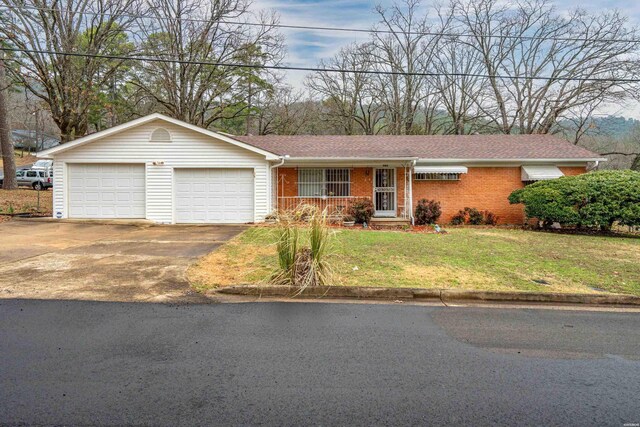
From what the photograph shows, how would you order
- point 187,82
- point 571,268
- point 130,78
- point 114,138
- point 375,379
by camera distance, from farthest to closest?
point 130,78 → point 187,82 → point 114,138 → point 571,268 → point 375,379

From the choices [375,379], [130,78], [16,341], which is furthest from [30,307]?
[130,78]

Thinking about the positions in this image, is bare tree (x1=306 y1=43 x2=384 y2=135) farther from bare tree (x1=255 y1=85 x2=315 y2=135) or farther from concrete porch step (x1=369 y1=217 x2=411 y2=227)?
concrete porch step (x1=369 y1=217 x2=411 y2=227)

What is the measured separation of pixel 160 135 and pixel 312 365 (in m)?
13.8

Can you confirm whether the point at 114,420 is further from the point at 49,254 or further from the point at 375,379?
the point at 49,254

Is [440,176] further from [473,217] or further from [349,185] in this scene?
[349,185]

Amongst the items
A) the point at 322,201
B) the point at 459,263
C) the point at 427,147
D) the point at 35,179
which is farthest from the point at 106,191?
the point at 35,179

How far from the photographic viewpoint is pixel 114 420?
8.94 feet

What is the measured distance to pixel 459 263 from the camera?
805 cm

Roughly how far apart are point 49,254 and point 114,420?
759cm

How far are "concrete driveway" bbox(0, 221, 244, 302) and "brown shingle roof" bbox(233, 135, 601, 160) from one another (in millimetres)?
6408

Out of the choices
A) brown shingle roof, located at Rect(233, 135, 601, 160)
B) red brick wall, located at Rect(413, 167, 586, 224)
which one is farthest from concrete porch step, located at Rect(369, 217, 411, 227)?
brown shingle roof, located at Rect(233, 135, 601, 160)

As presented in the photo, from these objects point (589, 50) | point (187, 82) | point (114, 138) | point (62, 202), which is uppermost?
point (589, 50)

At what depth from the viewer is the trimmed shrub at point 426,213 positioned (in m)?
15.8

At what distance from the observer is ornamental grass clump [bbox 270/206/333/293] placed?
6316 mm
